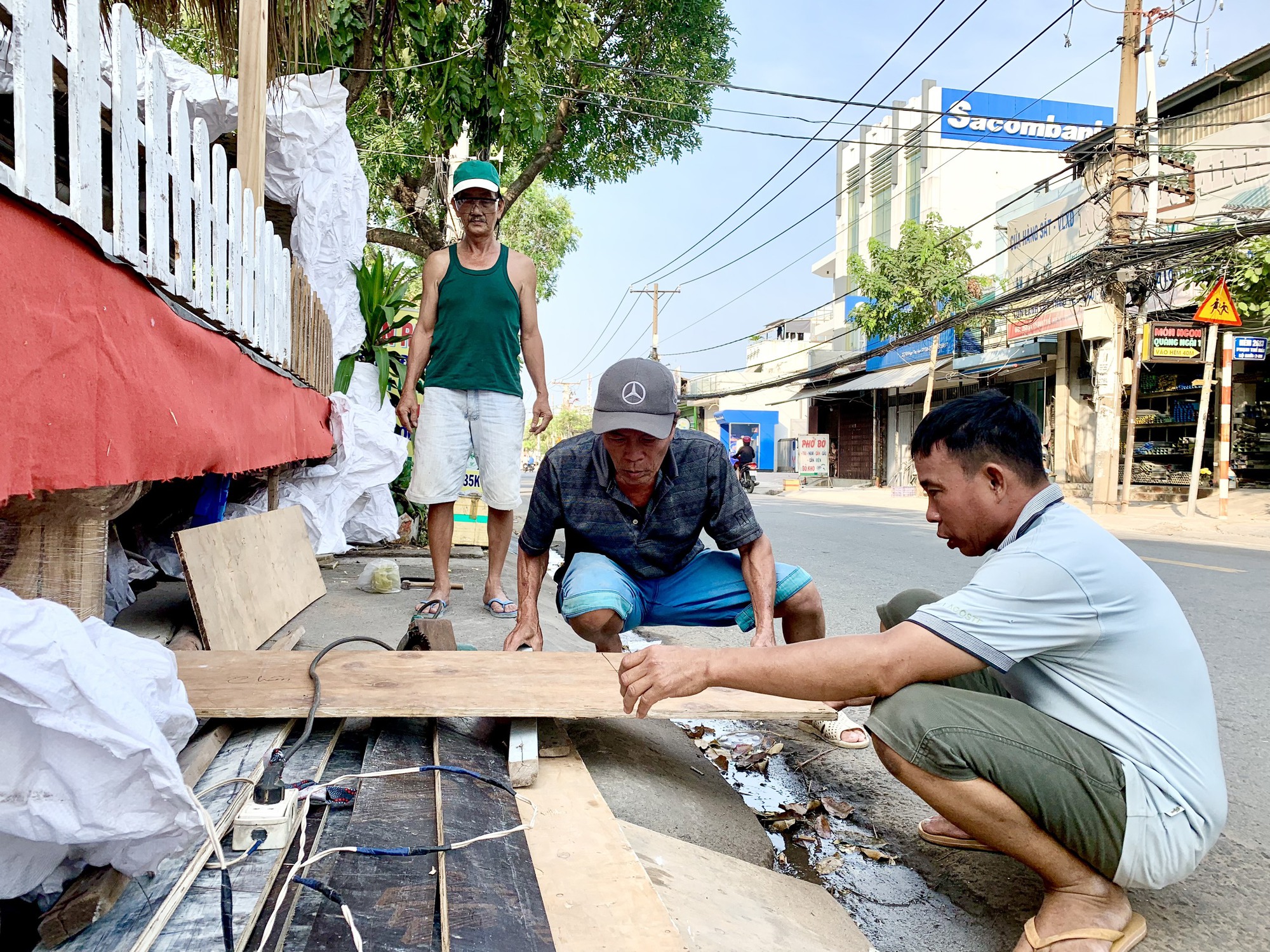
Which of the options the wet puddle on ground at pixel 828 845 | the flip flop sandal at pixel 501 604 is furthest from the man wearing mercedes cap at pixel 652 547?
the flip flop sandal at pixel 501 604

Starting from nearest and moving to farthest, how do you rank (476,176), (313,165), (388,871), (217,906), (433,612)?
(217,906), (388,871), (433,612), (476,176), (313,165)

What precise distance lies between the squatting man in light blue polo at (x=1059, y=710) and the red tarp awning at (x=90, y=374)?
45.9 inches

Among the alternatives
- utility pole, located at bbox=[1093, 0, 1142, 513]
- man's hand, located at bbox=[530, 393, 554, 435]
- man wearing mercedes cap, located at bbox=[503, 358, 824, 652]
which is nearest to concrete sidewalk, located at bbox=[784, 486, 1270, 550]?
utility pole, located at bbox=[1093, 0, 1142, 513]

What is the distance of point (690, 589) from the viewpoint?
3010mm

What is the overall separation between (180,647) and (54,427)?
1283 millimetres

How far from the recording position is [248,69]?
4.33 meters

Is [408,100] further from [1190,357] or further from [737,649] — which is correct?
[1190,357]

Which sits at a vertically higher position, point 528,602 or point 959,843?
point 528,602

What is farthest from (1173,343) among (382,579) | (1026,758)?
(1026,758)

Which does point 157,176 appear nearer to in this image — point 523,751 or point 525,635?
point 525,635

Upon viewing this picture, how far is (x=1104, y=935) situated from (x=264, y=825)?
158 cm

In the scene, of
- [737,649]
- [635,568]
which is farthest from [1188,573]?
[737,649]

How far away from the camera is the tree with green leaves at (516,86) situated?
641 centimetres

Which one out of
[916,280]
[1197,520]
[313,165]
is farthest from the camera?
[916,280]
